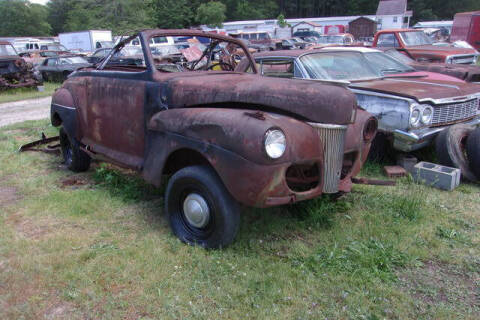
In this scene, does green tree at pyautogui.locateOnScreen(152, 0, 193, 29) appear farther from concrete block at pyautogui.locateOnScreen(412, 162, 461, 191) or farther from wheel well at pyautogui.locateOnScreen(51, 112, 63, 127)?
concrete block at pyautogui.locateOnScreen(412, 162, 461, 191)

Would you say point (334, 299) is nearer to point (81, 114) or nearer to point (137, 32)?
point (137, 32)

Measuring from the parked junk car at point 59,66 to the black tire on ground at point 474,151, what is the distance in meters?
15.8

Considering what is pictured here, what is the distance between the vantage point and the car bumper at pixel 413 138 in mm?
4941

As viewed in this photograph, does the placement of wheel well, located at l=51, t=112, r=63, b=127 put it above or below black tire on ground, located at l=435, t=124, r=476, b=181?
above

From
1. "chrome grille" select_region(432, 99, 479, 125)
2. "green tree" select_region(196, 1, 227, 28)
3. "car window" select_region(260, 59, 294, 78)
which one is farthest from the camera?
"green tree" select_region(196, 1, 227, 28)

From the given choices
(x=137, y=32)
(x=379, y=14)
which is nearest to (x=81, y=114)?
(x=137, y=32)

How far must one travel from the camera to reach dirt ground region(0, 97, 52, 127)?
32.0 ft

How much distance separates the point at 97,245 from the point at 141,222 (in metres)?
0.55

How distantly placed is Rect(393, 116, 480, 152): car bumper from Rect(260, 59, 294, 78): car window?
5.87 feet

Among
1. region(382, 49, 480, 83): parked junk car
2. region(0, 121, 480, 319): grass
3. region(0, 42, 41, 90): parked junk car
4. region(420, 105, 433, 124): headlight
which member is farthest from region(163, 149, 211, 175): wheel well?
region(0, 42, 41, 90): parked junk car

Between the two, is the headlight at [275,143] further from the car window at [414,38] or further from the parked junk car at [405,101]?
the car window at [414,38]

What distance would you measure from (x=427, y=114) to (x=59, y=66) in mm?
16401

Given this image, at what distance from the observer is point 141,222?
12.9 ft

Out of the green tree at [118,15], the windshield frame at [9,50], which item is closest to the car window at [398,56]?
the windshield frame at [9,50]
